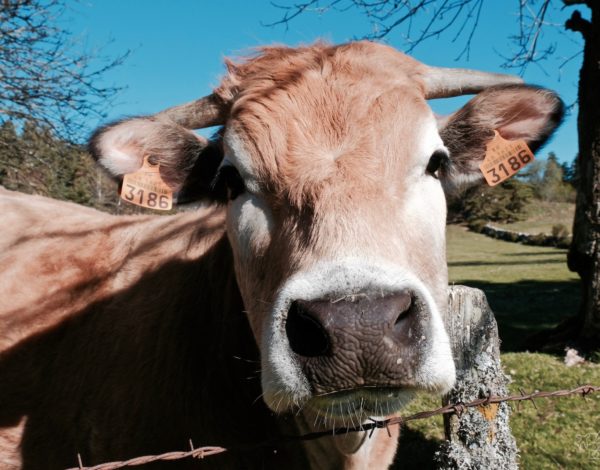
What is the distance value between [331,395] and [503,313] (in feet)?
37.4

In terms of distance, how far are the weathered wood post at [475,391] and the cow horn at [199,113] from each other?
1772 millimetres

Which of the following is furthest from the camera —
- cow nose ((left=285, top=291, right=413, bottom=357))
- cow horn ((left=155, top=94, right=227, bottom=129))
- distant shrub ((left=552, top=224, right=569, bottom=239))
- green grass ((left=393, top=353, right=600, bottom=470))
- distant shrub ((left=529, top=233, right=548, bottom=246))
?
distant shrub ((left=529, top=233, right=548, bottom=246))

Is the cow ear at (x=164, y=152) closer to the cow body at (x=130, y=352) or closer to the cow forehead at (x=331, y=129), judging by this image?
the cow body at (x=130, y=352)

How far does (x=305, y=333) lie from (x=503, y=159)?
1.95 metres

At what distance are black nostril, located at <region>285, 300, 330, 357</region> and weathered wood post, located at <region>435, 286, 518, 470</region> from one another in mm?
1714

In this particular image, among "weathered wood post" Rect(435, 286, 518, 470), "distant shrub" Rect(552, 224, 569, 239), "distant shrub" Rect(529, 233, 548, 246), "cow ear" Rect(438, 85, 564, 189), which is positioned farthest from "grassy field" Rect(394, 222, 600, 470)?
"distant shrub" Rect(529, 233, 548, 246)

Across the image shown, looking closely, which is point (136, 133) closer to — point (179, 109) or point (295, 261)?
point (179, 109)

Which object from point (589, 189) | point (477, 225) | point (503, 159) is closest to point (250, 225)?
point (503, 159)

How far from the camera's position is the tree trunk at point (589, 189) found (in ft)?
22.9

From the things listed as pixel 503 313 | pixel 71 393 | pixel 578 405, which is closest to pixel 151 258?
pixel 71 393

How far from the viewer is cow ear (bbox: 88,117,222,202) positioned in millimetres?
2945

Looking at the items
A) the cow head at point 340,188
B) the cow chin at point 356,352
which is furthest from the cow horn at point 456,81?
the cow chin at point 356,352

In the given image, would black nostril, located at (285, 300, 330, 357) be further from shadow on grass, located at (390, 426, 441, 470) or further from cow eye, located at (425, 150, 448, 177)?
shadow on grass, located at (390, 426, 441, 470)

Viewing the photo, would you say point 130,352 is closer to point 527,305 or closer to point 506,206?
point 527,305
